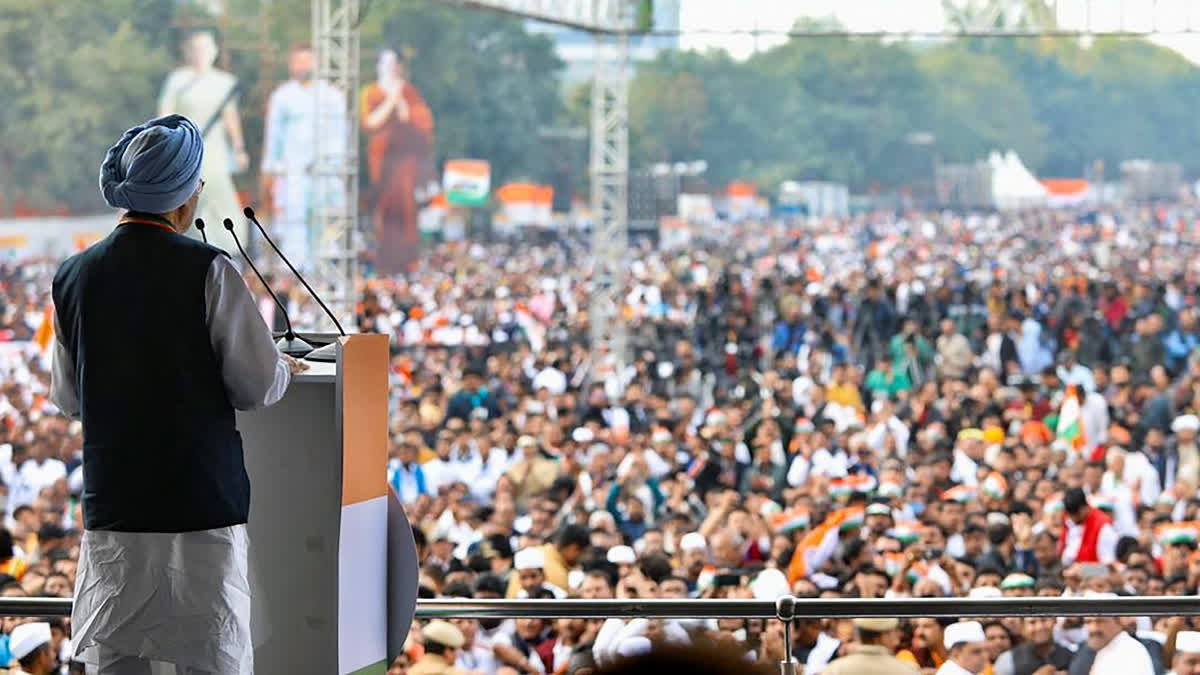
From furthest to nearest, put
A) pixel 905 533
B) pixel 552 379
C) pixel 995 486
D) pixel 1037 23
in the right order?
pixel 1037 23
pixel 552 379
pixel 995 486
pixel 905 533

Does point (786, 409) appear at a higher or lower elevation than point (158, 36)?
lower

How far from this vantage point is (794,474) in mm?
9383

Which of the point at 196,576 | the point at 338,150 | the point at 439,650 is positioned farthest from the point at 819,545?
the point at 338,150

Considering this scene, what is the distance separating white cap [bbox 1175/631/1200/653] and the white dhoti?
2.02 m

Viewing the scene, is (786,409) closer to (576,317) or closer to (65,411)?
(65,411)

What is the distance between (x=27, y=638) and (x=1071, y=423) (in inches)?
310

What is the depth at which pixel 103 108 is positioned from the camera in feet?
74.7

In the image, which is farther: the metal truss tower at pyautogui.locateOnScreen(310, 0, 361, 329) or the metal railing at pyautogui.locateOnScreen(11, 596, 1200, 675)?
the metal truss tower at pyautogui.locateOnScreen(310, 0, 361, 329)

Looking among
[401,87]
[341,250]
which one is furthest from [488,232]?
[341,250]

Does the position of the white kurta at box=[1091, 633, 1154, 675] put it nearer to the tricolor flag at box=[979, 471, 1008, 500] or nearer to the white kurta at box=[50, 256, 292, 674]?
the white kurta at box=[50, 256, 292, 674]

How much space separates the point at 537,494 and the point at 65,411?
6.62 metres

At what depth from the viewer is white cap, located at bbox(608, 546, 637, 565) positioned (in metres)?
5.98

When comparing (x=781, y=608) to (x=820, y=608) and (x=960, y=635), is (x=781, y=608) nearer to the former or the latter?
(x=820, y=608)

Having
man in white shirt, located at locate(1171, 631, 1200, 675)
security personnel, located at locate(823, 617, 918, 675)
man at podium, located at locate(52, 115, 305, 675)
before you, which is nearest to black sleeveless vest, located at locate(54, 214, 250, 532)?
man at podium, located at locate(52, 115, 305, 675)
